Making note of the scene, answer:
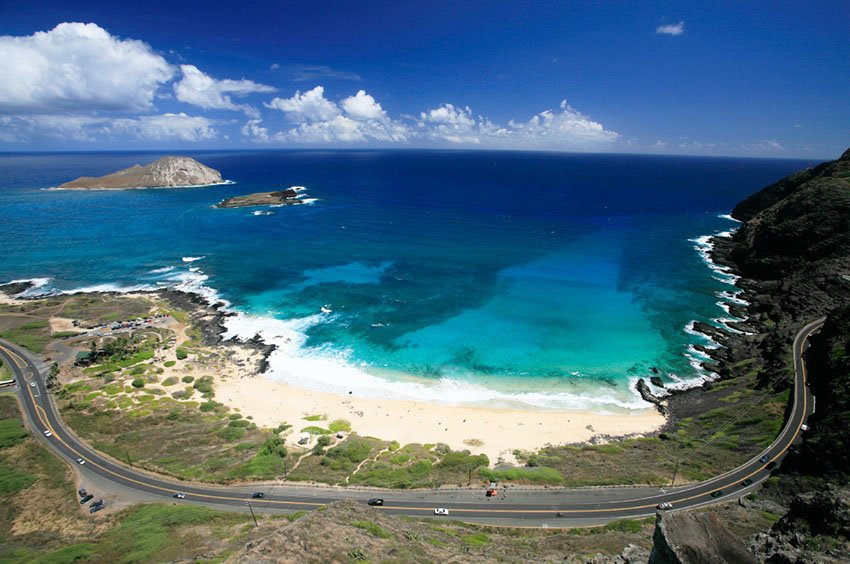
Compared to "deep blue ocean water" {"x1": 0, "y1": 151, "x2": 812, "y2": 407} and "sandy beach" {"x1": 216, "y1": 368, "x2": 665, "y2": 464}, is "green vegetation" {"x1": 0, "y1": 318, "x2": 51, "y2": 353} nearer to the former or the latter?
"deep blue ocean water" {"x1": 0, "y1": 151, "x2": 812, "y2": 407}

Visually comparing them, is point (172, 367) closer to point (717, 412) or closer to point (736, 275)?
point (717, 412)

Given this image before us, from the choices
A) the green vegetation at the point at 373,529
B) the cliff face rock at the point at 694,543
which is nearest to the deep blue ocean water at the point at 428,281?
the green vegetation at the point at 373,529

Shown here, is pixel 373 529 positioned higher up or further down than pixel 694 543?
further down

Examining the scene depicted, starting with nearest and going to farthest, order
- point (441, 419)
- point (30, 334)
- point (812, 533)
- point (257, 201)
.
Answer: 1. point (812, 533)
2. point (441, 419)
3. point (30, 334)
4. point (257, 201)

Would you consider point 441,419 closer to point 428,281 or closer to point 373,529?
point 373,529

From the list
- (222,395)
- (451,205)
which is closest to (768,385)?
(222,395)

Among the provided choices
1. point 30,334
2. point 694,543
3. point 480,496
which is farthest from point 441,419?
point 30,334

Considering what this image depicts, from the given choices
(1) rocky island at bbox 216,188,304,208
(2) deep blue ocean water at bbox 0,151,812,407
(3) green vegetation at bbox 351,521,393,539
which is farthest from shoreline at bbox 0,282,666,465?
(1) rocky island at bbox 216,188,304,208
